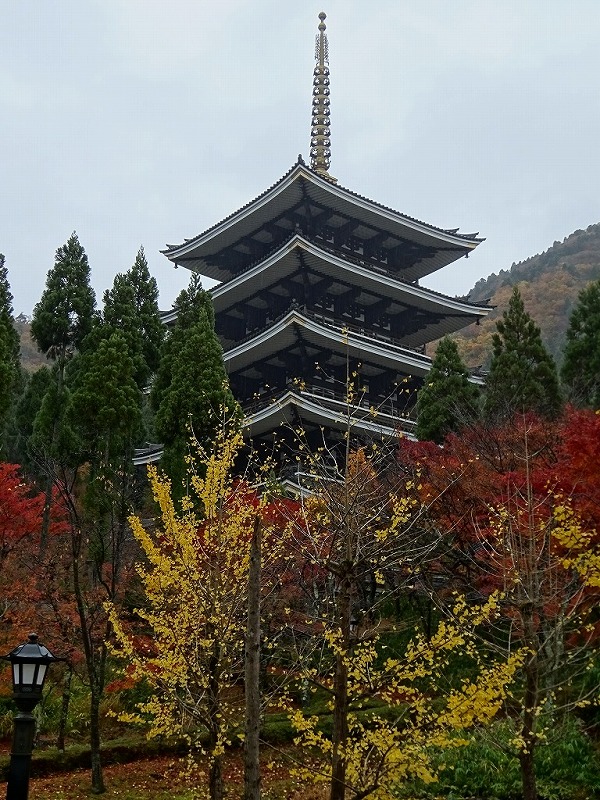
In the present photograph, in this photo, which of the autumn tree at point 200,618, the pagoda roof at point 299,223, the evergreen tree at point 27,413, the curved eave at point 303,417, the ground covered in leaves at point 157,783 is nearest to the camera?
the autumn tree at point 200,618

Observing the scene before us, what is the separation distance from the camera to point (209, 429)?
23.4 meters

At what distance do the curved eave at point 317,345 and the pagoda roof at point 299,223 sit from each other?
17.8 ft

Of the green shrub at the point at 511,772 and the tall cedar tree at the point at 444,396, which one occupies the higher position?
the tall cedar tree at the point at 444,396

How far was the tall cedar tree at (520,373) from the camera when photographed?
25.0 metres

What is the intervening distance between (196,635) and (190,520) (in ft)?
5.44

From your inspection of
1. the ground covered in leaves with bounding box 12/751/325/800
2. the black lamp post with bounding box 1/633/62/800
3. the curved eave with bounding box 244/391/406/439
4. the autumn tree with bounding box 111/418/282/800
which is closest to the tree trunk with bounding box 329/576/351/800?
the autumn tree with bounding box 111/418/282/800

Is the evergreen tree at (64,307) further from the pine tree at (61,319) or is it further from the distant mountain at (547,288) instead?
the distant mountain at (547,288)

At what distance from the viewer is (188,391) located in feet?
78.2

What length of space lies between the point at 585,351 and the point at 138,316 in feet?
50.1

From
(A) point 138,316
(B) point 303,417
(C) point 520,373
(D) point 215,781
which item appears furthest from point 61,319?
(D) point 215,781

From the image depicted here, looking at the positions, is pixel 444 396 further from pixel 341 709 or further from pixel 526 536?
pixel 341 709

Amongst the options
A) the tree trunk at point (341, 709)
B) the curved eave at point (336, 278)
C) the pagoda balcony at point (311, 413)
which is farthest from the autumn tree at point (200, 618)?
the curved eave at point (336, 278)

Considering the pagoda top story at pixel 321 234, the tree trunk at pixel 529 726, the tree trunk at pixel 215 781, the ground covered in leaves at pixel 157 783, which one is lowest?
the ground covered in leaves at pixel 157 783

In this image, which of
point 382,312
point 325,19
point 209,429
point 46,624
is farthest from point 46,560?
point 325,19
